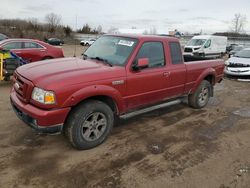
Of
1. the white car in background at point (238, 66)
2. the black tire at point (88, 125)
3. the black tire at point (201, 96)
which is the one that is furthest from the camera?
the white car in background at point (238, 66)

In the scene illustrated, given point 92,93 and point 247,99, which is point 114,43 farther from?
point 247,99

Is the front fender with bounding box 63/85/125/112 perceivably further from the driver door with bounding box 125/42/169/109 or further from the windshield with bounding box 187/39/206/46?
the windshield with bounding box 187/39/206/46

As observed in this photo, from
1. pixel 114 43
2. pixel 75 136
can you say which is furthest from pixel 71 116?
pixel 114 43

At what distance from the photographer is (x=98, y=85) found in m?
4.07

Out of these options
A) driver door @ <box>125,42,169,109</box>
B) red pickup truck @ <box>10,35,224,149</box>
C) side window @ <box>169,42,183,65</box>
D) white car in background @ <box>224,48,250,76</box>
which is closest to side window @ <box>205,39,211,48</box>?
white car in background @ <box>224,48,250,76</box>

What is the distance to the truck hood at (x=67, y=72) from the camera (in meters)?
3.74

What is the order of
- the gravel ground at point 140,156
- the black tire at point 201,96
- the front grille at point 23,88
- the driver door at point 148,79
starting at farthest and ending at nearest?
the black tire at point 201,96, the driver door at point 148,79, the front grille at point 23,88, the gravel ground at point 140,156

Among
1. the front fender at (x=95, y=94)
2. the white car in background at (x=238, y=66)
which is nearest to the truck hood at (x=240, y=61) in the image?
the white car in background at (x=238, y=66)

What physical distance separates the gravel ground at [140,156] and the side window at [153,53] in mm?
1385

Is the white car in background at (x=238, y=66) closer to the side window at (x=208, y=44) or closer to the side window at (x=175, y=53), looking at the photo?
the side window at (x=175, y=53)

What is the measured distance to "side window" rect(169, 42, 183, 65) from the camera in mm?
5465

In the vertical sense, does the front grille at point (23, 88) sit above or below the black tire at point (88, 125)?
above

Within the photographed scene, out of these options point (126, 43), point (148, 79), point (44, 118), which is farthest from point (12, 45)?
point (44, 118)

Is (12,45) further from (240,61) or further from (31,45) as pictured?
(240,61)
